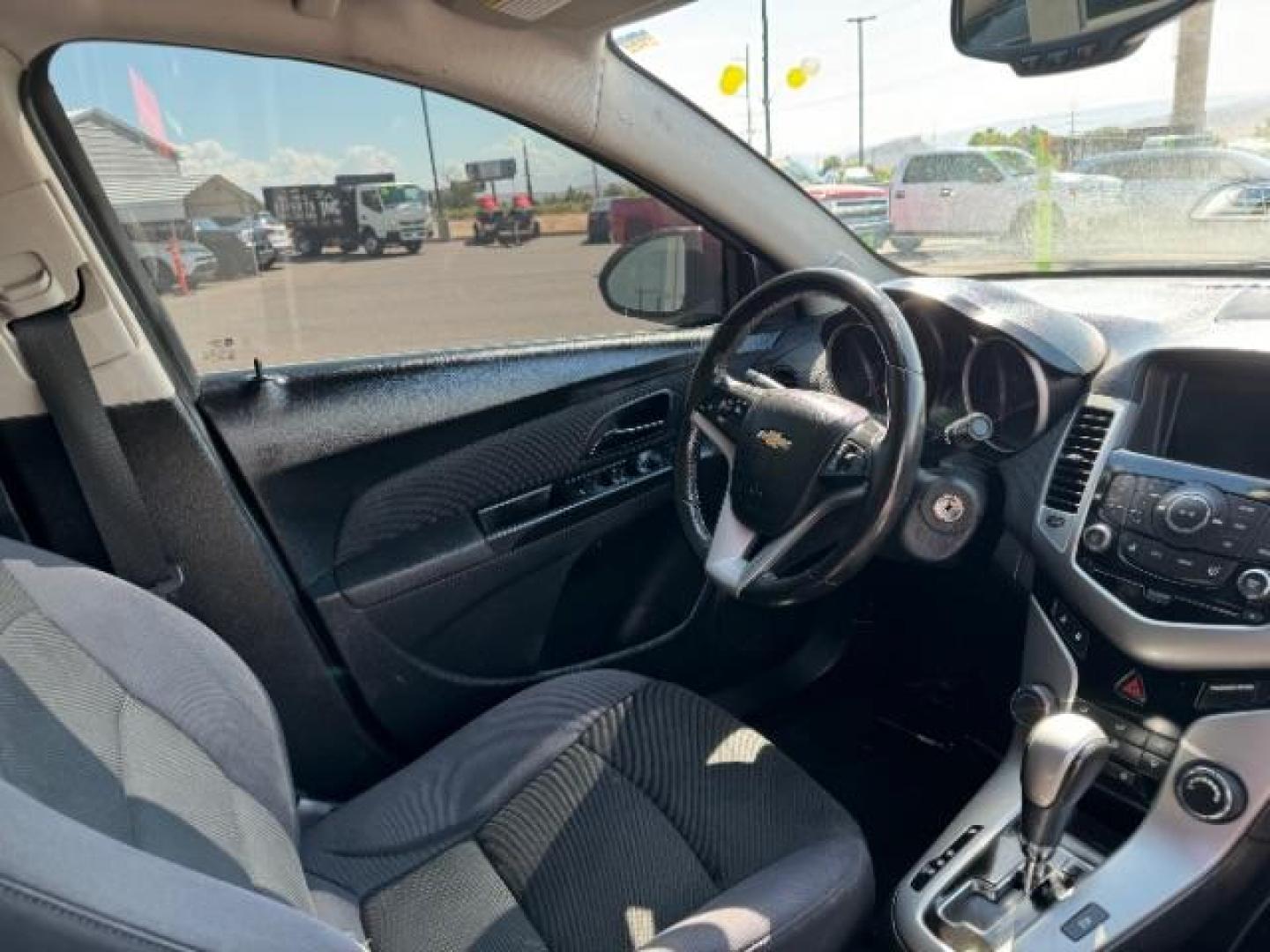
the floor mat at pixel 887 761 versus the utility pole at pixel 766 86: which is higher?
the utility pole at pixel 766 86

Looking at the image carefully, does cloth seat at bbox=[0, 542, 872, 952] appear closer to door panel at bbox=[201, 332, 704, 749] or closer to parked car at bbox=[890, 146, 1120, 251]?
door panel at bbox=[201, 332, 704, 749]

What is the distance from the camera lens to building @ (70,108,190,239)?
1925 mm

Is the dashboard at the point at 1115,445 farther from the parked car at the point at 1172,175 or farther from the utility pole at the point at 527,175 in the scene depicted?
the utility pole at the point at 527,175

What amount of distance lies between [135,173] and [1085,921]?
1.96m

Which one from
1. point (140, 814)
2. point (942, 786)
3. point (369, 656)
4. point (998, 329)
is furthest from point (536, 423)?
point (140, 814)

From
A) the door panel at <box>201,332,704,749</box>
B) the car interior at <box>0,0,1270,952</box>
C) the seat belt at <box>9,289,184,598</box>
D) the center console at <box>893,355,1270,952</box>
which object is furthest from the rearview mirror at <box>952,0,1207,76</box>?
the seat belt at <box>9,289,184,598</box>

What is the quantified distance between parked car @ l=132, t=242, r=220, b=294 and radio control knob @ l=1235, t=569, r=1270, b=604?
70.3 inches

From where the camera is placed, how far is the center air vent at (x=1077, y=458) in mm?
1729

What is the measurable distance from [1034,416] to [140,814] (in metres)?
1.38

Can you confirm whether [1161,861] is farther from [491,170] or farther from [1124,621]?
[491,170]

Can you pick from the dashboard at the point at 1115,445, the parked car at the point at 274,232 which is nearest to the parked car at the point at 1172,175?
the dashboard at the point at 1115,445

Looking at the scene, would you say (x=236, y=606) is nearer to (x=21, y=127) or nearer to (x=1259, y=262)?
(x=21, y=127)

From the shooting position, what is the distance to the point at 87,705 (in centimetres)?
121

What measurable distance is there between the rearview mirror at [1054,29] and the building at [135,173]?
1.36 metres
